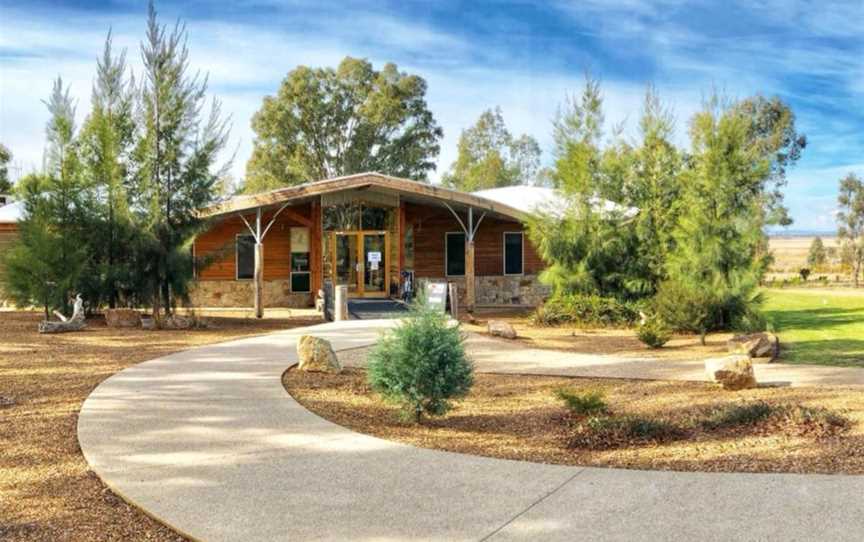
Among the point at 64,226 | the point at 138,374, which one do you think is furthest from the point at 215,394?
the point at 64,226

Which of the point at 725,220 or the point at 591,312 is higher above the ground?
the point at 725,220

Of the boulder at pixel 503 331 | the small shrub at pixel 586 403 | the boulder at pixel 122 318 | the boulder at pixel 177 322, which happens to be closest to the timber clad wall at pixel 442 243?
the boulder at pixel 177 322

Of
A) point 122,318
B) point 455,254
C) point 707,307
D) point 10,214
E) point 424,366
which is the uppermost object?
point 10,214

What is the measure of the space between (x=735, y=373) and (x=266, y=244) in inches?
642

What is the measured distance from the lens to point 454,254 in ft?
77.7

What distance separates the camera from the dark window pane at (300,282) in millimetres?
22438

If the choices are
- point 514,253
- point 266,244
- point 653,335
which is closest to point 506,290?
point 514,253

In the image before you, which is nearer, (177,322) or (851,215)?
(177,322)

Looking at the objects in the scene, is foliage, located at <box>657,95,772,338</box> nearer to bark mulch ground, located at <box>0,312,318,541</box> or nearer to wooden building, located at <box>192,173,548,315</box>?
wooden building, located at <box>192,173,548,315</box>

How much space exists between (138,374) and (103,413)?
→ 7.62 feet

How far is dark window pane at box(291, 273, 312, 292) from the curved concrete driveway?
1579cm

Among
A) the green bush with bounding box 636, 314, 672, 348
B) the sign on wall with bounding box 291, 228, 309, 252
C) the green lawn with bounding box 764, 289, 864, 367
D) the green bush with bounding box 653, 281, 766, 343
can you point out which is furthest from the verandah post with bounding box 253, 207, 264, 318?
the green lawn with bounding box 764, 289, 864, 367

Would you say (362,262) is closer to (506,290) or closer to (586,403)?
(506,290)

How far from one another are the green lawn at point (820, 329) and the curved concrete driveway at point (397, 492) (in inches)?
290
